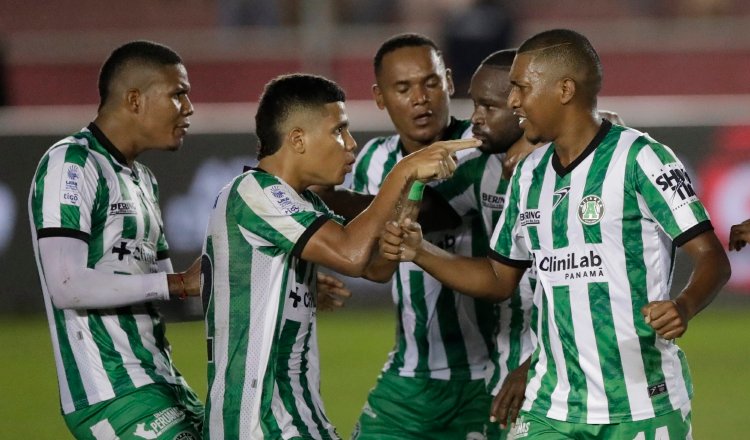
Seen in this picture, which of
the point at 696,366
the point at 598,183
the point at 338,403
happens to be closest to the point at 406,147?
the point at 598,183

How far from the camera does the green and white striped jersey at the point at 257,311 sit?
5156 millimetres

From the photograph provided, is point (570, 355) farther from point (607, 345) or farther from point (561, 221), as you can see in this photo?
point (561, 221)

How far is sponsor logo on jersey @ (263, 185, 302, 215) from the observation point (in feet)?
17.0

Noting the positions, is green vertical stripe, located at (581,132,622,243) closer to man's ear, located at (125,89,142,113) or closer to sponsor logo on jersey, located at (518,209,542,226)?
sponsor logo on jersey, located at (518,209,542,226)

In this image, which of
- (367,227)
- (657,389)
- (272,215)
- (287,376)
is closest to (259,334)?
(287,376)

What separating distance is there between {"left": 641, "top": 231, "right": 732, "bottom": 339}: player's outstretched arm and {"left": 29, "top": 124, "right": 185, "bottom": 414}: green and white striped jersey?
2310 mm

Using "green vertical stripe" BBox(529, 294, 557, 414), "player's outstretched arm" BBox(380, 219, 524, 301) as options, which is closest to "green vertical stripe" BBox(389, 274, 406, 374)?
"player's outstretched arm" BBox(380, 219, 524, 301)

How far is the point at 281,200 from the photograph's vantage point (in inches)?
205

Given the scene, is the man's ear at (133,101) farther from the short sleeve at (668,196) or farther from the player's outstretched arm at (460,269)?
the short sleeve at (668,196)

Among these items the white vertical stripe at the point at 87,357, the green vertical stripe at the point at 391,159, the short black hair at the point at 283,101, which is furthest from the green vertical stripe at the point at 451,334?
the white vertical stripe at the point at 87,357

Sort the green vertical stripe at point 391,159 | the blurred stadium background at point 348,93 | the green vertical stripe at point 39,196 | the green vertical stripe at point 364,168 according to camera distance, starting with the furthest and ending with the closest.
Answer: the blurred stadium background at point 348,93 < the green vertical stripe at point 364,168 < the green vertical stripe at point 391,159 < the green vertical stripe at point 39,196

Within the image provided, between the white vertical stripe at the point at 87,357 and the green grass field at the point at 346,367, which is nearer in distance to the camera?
the white vertical stripe at the point at 87,357

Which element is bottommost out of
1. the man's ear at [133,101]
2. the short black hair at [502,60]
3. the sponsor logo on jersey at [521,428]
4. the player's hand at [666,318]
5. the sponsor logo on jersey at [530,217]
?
the sponsor logo on jersey at [521,428]

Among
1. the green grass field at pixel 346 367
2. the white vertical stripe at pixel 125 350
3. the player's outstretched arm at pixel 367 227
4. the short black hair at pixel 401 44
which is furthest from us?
the green grass field at pixel 346 367
